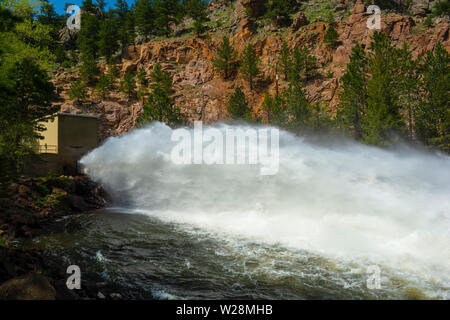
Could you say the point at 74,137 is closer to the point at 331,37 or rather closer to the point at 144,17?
the point at 331,37

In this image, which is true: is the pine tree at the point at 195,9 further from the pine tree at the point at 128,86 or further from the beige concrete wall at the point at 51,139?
the beige concrete wall at the point at 51,139

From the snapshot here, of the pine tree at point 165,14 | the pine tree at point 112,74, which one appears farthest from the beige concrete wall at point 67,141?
the pine tree at point 165,14

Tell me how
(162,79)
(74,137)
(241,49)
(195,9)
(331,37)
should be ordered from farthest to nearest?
(195,9) → (241,49) → (162,79) → (331,37) → (74,137)

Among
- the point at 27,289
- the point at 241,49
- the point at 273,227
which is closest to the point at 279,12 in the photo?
the point at 241,49

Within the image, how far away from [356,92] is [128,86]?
136ft

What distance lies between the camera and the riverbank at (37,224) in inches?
188

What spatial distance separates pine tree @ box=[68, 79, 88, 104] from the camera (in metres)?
49.2

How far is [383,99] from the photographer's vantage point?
2617 cm

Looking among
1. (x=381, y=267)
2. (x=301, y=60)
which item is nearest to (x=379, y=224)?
(x=381, y=267)

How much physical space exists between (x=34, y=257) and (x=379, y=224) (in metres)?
11.6

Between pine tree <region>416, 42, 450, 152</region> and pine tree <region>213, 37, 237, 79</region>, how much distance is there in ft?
114

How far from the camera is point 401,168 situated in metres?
A: 14.1

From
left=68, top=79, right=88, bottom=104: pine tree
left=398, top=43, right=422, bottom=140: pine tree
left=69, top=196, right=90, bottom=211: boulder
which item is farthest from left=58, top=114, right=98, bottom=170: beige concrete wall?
left=68, top=79, right=88, bottom=104: pine tree
